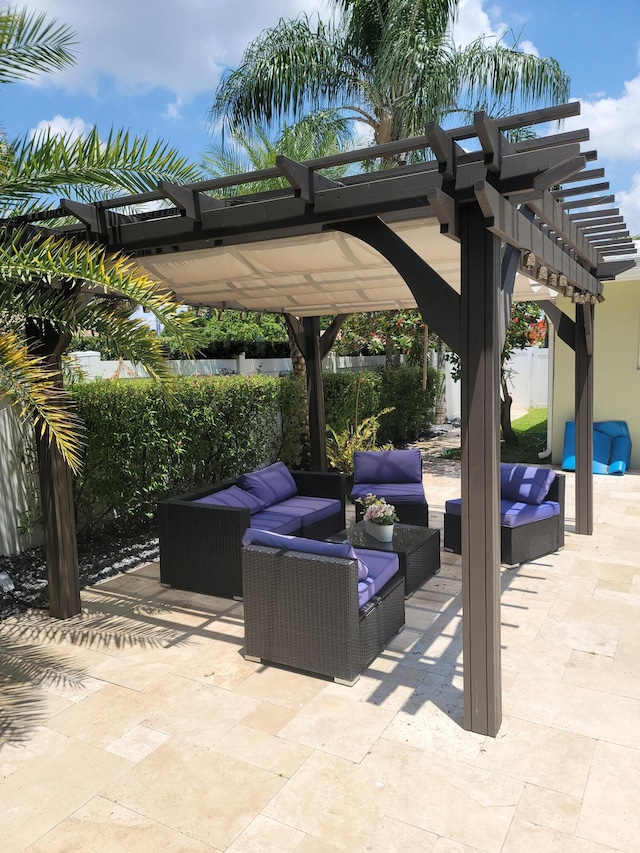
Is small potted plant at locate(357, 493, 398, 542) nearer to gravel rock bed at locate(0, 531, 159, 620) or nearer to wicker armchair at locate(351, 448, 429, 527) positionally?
wicker armchair at locate(351, 448, 429, 527)

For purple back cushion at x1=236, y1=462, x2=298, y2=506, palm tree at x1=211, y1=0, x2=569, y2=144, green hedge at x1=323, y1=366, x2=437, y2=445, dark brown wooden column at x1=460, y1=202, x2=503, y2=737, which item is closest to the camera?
dark brown wooden column at x1=460, y1=202, x2=503, y2=737

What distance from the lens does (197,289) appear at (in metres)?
6.17

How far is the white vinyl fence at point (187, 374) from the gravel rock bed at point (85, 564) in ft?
0.87

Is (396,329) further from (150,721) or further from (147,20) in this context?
(150,721)

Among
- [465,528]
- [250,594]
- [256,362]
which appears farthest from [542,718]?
[256,362]

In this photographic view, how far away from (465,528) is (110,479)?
406 cm

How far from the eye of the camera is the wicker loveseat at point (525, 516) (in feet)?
18.8

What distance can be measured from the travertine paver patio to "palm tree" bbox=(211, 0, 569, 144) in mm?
10135

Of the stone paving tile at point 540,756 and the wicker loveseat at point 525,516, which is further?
the wicker loveseat at point 525,516

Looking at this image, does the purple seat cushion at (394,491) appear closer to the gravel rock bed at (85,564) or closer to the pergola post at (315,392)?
the pergola post at (315,392)

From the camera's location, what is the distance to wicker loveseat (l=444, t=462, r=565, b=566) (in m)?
5.74

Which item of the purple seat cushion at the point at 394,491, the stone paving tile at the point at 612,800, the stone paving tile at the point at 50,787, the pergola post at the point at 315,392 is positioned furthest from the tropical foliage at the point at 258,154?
the stone paving tile at the point at 612,800

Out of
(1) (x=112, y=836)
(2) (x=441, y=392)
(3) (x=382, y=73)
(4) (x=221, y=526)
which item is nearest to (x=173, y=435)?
(4) (x=221, y=526)

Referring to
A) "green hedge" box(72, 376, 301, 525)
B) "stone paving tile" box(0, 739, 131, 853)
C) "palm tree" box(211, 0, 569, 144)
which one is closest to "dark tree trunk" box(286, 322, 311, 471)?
"green hedge" box(72, 376, 301, 525)
